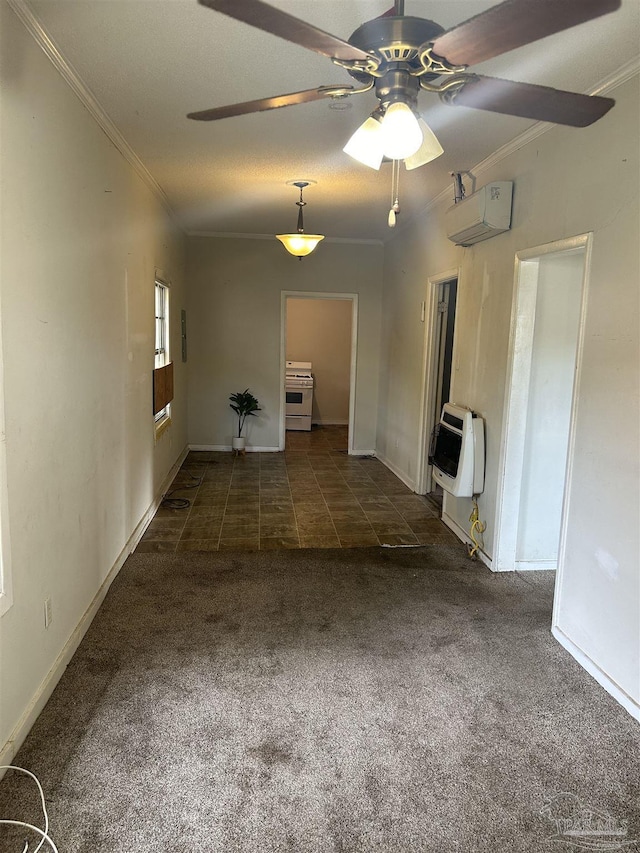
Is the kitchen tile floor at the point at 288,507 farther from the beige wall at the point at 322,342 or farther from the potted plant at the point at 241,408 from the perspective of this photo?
the beige wall at the point at 322,342

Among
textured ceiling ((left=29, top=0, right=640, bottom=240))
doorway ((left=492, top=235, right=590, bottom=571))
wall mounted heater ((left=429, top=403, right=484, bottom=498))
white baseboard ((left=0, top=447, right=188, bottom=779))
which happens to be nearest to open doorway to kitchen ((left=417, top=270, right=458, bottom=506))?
textured ceiling ((left=29, top=0, right=640, bottom=240))

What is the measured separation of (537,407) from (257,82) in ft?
7.40

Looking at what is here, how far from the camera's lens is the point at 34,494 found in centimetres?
203

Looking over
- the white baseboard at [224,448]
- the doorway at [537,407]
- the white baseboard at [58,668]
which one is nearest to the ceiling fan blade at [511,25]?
the doorway at [537,407]

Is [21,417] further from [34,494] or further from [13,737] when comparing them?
[13,737]

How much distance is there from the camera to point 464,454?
3605 mm

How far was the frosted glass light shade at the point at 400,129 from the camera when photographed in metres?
1.44

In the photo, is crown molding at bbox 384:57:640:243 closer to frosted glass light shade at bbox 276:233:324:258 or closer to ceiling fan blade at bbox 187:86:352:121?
frosted glass light shade at bbox 276:233:324:258

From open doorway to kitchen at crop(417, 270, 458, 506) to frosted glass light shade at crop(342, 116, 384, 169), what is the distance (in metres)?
2.99

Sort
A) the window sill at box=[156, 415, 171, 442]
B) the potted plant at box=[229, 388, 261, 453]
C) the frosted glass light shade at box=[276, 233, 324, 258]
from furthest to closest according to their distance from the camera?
the potted plant at box=[229, 388, 261, 453]
the window sill at box=[156, 415, 171, 442]
the frosted glass light shade at box=[276, 233, 324, 258]

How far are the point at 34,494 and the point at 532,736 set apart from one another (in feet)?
6.66

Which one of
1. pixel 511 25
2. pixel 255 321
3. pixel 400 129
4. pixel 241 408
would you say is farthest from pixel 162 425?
pixel 511 25

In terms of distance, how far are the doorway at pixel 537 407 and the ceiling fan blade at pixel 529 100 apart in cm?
139

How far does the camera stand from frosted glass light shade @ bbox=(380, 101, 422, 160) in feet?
4.72
